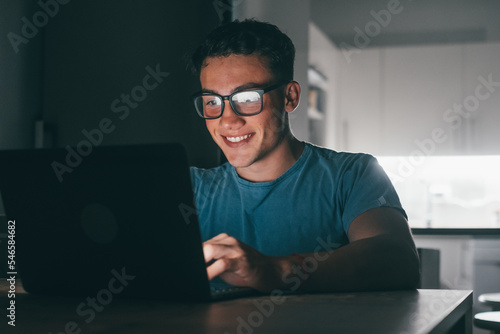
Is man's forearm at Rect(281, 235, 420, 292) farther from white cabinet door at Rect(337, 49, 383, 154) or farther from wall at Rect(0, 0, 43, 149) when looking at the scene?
white cabinet door at Rect(337, 49, 383, 154)

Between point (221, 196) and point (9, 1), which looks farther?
point (9, 1)

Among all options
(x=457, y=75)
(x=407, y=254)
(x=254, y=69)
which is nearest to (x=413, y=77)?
(x=457, y=75)

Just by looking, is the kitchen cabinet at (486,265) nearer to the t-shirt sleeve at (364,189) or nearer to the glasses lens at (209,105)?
the t-shirt sleeve at (364,189)

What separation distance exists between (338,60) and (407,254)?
12.7 ft

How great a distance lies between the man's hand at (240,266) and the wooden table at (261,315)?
0.11 feet

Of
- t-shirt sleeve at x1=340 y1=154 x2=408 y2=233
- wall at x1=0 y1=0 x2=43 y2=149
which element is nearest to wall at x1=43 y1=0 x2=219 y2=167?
wall at x1=0 y1=0 x2=43 y2=149

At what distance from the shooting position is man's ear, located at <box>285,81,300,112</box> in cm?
154

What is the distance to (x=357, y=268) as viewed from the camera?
95cm

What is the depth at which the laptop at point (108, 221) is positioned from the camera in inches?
30.2

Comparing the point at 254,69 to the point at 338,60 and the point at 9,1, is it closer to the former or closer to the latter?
the point at 9,1

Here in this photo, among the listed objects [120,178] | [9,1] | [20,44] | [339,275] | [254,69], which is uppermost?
[9,1]

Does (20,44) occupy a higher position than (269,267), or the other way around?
(20,44)

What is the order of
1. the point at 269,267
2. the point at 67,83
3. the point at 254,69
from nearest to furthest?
the point at 269,267
the point at 254,69
the point at 67,83

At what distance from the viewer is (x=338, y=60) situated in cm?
471
